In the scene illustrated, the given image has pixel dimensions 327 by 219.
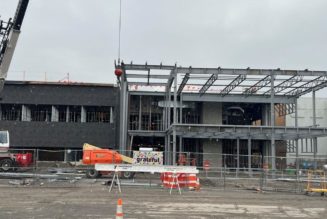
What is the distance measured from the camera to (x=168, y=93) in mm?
40875

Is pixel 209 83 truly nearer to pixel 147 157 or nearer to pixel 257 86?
pixel 257 86

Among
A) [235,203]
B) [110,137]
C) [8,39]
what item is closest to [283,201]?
[235,203]

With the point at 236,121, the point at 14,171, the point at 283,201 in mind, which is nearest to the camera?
the point at 283,201

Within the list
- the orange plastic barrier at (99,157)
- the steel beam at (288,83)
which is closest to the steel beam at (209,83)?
the steel beam at (288,83)

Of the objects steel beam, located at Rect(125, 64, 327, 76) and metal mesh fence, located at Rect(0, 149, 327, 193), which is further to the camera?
steel beam, located at Rect(125, 64, 327, 76)

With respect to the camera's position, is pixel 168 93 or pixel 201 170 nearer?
pixel 201 170

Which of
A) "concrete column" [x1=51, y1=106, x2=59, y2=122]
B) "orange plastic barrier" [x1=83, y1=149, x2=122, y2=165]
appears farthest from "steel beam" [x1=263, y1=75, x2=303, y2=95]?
"concrete column" [x1=51, y1=106, x2=59, y2=122]

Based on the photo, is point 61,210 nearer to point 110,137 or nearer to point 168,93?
point 168,93

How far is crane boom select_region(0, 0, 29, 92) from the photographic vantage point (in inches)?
719

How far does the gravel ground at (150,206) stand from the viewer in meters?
12.6

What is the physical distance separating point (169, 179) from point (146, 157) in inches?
384

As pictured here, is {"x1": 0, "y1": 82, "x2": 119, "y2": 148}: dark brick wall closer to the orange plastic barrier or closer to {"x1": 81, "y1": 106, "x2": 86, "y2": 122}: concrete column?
{"x1": 81, "y1": 106, "x2": 86, "y2": 122}: concrete column

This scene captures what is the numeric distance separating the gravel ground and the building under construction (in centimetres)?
1484

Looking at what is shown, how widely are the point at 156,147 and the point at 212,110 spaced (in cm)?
710
